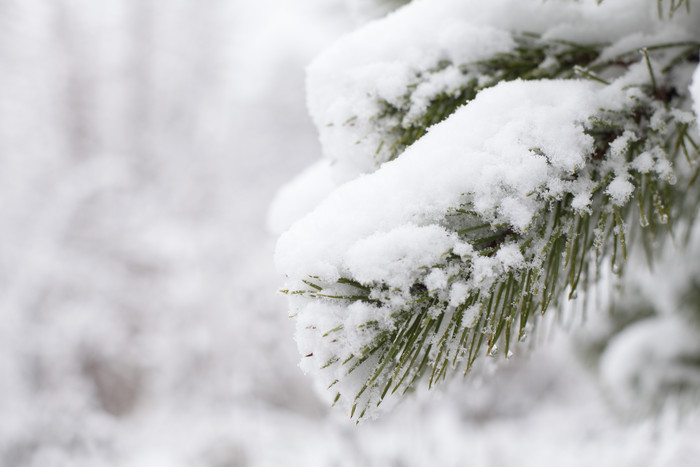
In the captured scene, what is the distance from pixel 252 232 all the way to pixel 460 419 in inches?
175

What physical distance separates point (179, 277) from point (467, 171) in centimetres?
638

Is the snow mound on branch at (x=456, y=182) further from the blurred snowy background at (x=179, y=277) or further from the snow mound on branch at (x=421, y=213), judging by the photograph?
the blurred snowy background at (x=179, y=277)

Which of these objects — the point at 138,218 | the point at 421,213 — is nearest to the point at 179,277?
the point at 138,218

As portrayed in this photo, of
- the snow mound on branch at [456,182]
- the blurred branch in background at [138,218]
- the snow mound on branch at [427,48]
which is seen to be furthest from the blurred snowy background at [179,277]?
the snow mound on branch at [456,182]

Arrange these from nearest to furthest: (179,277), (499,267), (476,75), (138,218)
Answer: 1. (499,267)
2. (476,75)
3. (179,277)
4. (138,218)

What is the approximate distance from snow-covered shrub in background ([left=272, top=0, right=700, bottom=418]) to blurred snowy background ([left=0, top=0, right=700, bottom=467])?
18.0 inches

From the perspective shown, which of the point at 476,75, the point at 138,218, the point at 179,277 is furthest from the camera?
the point at 138,218

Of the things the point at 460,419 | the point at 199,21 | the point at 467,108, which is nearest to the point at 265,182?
the point at 199,21

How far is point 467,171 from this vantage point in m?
0.39

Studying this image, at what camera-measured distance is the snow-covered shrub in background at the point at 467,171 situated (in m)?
0.37

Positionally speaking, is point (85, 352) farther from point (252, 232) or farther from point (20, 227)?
point (252, 232)

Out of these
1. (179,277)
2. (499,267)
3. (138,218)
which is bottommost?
(499,267)

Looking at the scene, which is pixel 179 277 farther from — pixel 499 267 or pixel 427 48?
pixel 499 267

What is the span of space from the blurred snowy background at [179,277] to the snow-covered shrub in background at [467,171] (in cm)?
46
